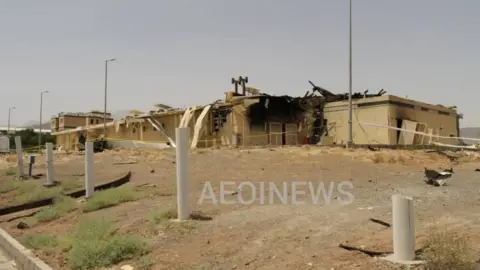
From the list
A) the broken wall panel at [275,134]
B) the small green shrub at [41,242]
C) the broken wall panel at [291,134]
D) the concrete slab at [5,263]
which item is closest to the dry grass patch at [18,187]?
the small green shrub at [41,242]

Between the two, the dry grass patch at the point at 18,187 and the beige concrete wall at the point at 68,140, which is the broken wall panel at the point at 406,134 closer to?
the dry grass patch at the point at 18,187

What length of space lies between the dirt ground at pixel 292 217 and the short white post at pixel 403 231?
0.72 feet

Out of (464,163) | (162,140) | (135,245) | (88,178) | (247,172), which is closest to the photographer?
(135,245)

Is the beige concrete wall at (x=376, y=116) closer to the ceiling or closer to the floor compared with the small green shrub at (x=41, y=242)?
closer to the ceiling

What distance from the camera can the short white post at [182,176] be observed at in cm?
819

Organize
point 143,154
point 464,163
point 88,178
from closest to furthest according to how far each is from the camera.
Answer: point 88,178 → point 464,163 → point 143,154

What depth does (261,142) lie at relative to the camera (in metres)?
30.5

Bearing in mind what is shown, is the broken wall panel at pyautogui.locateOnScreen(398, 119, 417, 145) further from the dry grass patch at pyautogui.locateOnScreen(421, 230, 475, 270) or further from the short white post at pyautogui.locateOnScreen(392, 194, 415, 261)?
the dry grass patch at pyautogui.locateOnScreen(421, 230, 475, 270)

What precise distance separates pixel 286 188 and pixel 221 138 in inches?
799

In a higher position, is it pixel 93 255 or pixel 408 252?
pixel 408 252

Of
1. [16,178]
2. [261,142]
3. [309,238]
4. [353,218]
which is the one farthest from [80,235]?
[261,142]

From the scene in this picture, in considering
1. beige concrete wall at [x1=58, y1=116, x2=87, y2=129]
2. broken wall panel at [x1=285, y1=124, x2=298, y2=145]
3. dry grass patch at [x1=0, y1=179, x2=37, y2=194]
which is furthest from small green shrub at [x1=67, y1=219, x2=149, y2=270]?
beige concrete wall at [x1=58, y1=116, x2=87, y2=129]

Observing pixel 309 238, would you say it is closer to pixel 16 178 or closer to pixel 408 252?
pixel 408 252

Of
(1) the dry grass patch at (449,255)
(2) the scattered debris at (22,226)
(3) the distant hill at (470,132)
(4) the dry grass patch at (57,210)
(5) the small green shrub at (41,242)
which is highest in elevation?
(3) the distant hill at (470,132)
